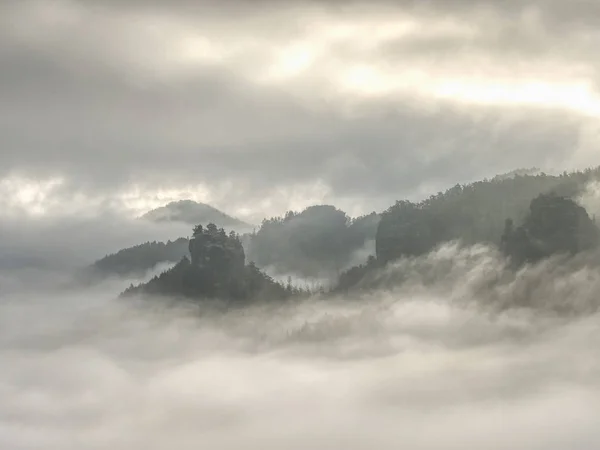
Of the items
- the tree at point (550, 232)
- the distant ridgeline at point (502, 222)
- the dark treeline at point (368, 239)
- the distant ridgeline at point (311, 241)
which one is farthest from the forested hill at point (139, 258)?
the tree at point (550, 232)

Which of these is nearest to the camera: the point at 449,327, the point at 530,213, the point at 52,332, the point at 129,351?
the point at 530,213

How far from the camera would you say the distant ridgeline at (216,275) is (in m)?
130

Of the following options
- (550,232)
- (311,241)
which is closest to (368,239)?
(311,241)

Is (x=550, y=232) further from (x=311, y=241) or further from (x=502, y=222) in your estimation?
(x=311, y=241)

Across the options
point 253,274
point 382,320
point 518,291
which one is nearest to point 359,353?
point 382,320

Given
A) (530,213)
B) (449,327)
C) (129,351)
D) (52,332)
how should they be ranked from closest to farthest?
(530,213), (449,327), (129,351), (52,332)

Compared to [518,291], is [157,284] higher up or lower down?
higher up

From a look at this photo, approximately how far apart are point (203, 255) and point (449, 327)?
54.3 metres

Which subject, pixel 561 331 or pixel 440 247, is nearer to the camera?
pixel 561 331

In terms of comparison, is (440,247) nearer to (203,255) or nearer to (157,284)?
(203,255)

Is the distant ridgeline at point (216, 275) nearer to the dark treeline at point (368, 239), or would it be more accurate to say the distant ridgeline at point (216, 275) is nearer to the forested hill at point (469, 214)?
the dark treeline at point (368, 239)

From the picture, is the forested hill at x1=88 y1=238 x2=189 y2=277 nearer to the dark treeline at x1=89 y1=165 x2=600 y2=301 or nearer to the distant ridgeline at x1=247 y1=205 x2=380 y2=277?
the dark treeline at x1=89 y1=165 x2=600 y2=301

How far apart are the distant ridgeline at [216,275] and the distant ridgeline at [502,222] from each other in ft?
63.2

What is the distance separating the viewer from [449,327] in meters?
113
